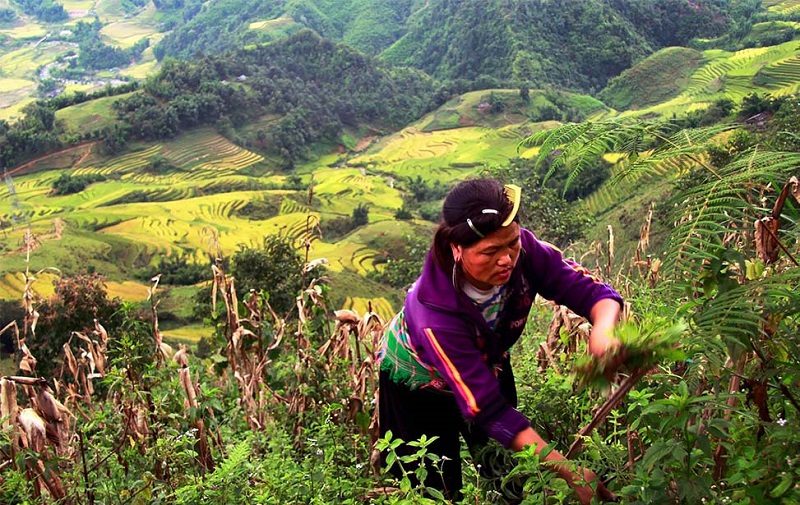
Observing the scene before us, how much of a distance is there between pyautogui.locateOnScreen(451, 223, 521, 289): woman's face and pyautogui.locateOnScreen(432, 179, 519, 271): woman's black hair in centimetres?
2

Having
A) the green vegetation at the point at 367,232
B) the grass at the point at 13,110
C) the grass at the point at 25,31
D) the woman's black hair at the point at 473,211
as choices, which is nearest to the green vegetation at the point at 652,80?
the green vegetation at the point at 367,232

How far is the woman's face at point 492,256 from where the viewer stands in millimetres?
1498

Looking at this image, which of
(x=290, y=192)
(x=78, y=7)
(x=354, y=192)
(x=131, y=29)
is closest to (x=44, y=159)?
(x=290, y=192)

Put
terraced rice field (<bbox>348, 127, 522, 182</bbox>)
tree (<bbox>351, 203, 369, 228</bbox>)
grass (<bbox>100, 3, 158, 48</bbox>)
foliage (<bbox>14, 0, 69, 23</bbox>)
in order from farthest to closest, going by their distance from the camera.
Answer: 1. foliage (<bbox>14, 0, 69, 23</bbox>)
2. grass (<bbox>100, 3, 158, 48</bbox>)
3. terraced rice field (<bbox>348, 127, 522, 182</bbox>)
4. tree (<bbox>351, 203, 369, 228</bbox>)

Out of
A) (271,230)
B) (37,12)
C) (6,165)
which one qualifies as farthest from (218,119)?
(37,12)

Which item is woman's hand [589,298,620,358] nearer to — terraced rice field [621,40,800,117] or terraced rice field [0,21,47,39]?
terraced rice field [621,40,800,117]

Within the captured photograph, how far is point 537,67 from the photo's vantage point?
195 ft

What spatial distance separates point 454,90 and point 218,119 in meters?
19.3

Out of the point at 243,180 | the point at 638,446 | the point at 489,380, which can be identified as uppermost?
the point at 489,380

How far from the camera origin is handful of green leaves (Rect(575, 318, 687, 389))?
111 cm

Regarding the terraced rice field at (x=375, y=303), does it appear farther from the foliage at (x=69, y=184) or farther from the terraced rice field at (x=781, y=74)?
the foliage at (x=69, y=184)

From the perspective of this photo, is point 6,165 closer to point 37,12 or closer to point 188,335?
point 188,335

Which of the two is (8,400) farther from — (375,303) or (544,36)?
(544,36)

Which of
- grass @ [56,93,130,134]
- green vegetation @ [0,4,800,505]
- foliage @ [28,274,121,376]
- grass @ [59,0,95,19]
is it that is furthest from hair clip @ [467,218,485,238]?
grass @ [59,0,95,19]
